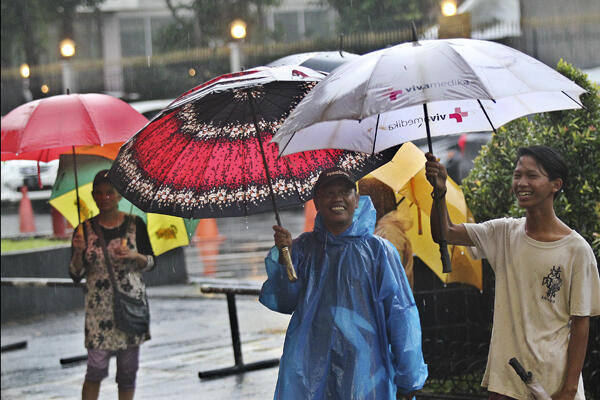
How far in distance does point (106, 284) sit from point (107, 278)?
0.14ft

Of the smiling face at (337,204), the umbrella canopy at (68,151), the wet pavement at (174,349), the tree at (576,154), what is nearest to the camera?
the smiling face at (337,204)

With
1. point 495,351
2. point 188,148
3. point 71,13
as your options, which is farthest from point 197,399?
point 71,13

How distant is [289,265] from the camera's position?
4648mm

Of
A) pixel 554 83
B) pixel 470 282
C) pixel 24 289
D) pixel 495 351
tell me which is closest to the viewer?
pixel 554 83

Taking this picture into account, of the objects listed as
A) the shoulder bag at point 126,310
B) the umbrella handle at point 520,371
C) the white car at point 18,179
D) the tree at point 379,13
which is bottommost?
the umbrella handle at point 520,371

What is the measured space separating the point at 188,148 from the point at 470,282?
2.36 meters

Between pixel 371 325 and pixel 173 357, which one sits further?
pixel 173 357

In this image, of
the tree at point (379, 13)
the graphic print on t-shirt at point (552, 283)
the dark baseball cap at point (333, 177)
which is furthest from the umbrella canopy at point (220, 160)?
the tree at point (379, 13)

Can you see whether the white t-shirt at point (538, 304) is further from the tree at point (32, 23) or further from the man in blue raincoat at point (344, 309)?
the tree at point (32, 23)

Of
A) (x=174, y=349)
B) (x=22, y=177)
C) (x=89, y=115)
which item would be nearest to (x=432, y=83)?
(x=89, y=115)

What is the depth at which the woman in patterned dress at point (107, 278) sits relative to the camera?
22.5ft

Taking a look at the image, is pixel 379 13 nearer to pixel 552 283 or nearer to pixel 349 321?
pixel 349 321

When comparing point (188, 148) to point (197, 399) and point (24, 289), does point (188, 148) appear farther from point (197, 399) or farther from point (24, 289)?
point (24, 289)

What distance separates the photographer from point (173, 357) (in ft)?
30.6
